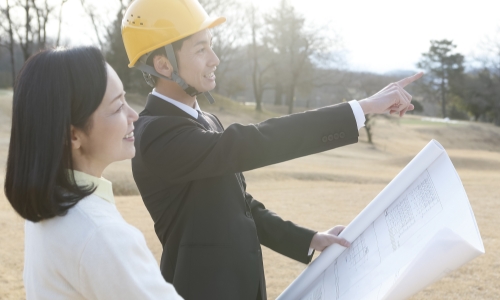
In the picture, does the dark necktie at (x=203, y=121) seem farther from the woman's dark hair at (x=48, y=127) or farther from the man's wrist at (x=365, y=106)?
the woman's dark hair at (x=48, y=127)

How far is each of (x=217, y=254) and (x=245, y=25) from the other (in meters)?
43.5

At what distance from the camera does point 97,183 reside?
121cm

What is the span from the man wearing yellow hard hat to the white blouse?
558 millimetres

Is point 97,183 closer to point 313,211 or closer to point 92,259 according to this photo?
→ point 92,259

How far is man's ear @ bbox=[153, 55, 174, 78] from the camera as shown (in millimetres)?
1942

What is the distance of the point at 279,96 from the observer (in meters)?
53.8

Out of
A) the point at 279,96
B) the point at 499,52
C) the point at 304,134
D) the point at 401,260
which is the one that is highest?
the point at 304,134

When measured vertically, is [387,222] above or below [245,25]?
above

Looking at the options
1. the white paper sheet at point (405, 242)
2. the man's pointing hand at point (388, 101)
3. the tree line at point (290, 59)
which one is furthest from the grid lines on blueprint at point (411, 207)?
the tree line at point (290, 59)

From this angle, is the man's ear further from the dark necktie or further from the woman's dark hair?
the woman's dark hair

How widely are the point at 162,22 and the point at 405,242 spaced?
109 cm

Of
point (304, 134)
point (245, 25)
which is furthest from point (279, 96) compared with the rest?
point (304, 134)

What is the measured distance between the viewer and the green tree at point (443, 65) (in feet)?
162

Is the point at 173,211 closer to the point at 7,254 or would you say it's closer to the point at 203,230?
the point at 203,230
